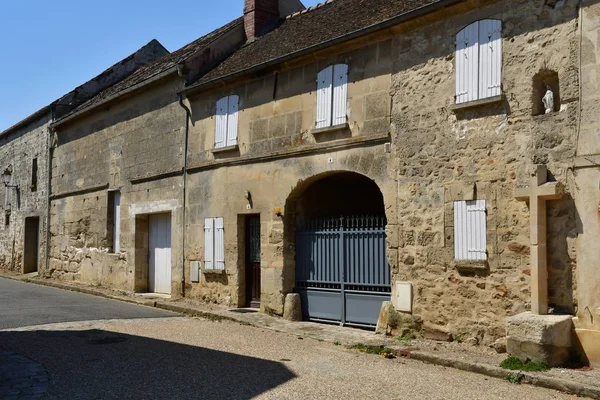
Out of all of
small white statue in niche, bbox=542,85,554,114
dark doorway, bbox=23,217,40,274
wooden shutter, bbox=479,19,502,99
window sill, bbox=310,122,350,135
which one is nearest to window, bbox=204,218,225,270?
window sill, bbox=310,122,350,135

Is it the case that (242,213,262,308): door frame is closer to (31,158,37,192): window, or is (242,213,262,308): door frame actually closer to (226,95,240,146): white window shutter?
(226,95,240,146): white window shutter

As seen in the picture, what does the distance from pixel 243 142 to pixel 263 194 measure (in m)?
1.21

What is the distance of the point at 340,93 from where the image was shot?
9.65 metres

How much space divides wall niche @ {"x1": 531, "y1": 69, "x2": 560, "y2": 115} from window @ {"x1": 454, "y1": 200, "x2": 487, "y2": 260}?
1.32 m

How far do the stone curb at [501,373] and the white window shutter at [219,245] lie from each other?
16.4ft

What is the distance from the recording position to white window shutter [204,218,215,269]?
12.0 metres

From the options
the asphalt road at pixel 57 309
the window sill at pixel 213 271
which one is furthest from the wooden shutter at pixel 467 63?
the asphalt road at pixel 57 309

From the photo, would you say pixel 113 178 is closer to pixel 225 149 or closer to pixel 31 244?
pixel 225 149

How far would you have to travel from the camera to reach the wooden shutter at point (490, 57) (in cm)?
759

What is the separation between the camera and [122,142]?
1526 cm

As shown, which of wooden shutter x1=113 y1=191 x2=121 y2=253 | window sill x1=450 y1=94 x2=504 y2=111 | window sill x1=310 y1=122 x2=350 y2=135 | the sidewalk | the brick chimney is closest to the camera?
the sidewalk

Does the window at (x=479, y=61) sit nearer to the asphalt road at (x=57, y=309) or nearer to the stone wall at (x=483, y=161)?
the stone wall at (x=483, y=161)

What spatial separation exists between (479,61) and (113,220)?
11057mm

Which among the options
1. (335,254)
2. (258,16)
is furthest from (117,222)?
(335,254)
